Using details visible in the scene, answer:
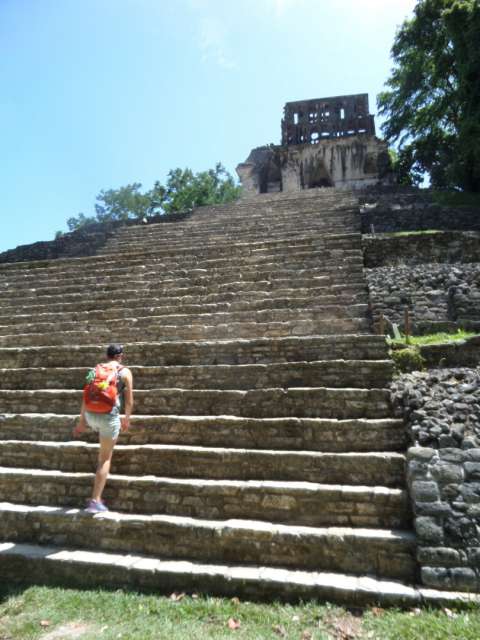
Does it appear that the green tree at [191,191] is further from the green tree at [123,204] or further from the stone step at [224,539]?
the stone step at [224,539]

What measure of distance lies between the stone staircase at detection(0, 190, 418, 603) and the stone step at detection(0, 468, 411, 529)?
1 centimetres

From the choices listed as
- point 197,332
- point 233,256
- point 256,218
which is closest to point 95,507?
point 197,332

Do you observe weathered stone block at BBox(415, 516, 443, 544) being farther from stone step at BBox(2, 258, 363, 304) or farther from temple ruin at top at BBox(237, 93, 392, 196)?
temple ruin at top at BBox(237, 93, 392, 196)

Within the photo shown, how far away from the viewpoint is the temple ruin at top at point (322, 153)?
76.3 feet

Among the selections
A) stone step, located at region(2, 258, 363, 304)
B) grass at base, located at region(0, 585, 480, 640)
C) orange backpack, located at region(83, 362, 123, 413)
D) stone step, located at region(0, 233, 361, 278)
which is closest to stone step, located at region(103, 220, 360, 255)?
stone step, located at region(0, 233, 361, 278)

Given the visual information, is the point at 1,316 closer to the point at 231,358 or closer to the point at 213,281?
the point at 213,281

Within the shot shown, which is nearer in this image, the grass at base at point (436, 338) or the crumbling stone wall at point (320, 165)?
the grass at base at point (436, 338)

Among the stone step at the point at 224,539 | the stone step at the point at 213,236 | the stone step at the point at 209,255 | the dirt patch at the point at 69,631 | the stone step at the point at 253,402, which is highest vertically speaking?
the stone step at the point at 213,236

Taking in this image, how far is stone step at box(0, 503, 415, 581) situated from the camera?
3062mm

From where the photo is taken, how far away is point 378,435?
3861mm

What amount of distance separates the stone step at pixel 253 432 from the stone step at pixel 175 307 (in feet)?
8.49

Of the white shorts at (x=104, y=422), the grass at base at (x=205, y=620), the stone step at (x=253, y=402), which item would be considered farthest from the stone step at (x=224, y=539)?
the stone step at (x=253, y=402)

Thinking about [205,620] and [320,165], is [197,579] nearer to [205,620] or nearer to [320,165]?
[205,620]

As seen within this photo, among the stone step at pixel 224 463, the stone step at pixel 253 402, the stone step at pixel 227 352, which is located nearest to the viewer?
the stone step at pixel 224 463
